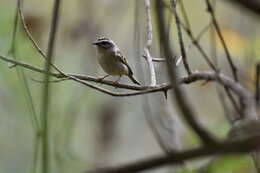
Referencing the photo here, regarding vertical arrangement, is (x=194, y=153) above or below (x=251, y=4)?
below

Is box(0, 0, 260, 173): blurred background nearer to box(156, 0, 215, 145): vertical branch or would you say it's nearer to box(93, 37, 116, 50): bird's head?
box(93, 37, 116, 50): bird's head

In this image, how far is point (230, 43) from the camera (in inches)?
162

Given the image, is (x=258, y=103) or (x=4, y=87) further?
(x=4, y=87)

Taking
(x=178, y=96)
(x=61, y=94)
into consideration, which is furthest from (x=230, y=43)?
(x=178, y=96)

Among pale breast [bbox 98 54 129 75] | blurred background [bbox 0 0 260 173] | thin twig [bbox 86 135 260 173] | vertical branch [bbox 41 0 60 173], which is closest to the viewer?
thin twig [bbox 86 135 260 173]

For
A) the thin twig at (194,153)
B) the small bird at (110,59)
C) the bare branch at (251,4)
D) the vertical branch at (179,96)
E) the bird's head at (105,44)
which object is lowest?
the thin twig at (194,153)

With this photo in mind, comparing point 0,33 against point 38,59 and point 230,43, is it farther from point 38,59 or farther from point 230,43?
point 230,43

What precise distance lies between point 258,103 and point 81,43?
3804 mm

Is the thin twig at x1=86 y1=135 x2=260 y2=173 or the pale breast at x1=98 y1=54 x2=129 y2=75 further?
the pale breast at x1=98 y1=54 x2=129 y2=75

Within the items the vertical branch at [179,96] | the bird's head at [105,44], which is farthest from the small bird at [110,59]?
the vertical branch at [179,96]

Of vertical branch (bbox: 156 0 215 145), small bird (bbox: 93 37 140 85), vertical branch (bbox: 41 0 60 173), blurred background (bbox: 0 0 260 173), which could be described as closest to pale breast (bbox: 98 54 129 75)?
small bird (bbox: 93 37 140 85)

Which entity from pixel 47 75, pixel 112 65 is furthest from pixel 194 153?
pixel 112 65

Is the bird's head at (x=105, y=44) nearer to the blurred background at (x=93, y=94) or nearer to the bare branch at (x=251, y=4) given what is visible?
the blurred background at (x=93, y=94)

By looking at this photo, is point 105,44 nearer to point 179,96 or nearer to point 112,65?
point 112,65
